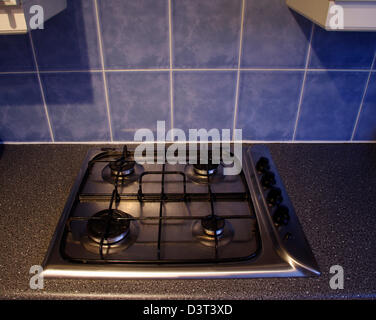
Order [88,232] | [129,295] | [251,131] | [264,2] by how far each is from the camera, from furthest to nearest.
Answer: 1. [251,131]
2. [264,2]
3. [88,232]
4. [129,295]

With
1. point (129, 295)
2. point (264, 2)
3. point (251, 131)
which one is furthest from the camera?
point (251, 131)

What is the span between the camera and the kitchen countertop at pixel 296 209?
2.31 ft

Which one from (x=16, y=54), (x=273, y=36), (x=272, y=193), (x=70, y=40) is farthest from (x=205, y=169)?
(x=16, y=54)

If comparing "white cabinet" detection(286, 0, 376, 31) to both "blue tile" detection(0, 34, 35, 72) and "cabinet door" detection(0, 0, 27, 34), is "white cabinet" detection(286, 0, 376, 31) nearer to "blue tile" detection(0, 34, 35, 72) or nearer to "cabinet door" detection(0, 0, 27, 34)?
"cabinet door" detection(0, 0, 27, 34)

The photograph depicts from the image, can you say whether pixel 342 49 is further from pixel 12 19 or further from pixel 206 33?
pixel 12 19

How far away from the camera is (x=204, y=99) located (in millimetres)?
1123

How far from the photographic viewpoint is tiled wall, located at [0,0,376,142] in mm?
1009

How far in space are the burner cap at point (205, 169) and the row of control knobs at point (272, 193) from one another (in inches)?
5.0

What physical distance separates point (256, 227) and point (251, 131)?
42cm

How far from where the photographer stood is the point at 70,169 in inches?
42.1

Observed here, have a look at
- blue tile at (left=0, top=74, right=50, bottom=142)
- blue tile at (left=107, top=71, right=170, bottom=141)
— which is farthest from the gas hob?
blue tile at (left=0, top=74, right=50, bottom=142)

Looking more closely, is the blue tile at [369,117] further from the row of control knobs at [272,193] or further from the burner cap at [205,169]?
the burner cap at [205,169]
